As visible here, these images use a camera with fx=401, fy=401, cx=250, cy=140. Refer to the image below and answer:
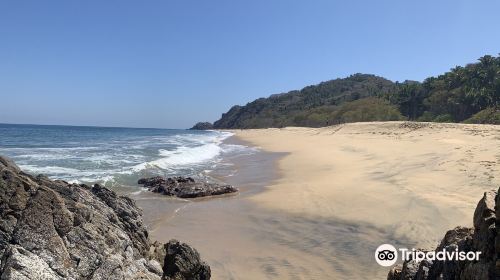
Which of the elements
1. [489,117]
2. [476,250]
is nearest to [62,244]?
[476,250]

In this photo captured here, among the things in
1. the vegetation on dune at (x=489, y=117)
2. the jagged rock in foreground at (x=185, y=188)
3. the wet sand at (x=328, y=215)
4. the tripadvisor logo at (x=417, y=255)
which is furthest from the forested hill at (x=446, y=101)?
the tripadvisor logo at (x=417, y=255)

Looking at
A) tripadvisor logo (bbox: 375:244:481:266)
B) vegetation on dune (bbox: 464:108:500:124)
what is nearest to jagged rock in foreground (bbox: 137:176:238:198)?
tripadvisor logo (bbox: 375:244:481:266)

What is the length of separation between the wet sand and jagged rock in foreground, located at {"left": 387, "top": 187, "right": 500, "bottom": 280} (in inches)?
100

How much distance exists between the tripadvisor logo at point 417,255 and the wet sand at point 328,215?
0.22m

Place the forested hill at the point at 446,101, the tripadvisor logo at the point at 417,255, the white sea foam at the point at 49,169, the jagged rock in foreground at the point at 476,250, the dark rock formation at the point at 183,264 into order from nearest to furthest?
the jagged rock in foreground at the point at 476,250 < the tripadvisor logo at the point at 417,255 < the dark rock formation at the point at 183,264 < the white sea foam at the point at 49,169 < the forested hill at the point at 446,101

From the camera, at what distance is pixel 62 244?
5254 millimetres

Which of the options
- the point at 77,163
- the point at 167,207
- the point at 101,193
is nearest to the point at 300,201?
the point at 167,207

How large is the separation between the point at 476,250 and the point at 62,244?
5.14 meters

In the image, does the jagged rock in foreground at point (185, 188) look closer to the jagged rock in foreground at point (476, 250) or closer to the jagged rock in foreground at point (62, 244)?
the jagged rock in foreground at point (62, 244)

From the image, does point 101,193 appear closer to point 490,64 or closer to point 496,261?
point 496,261

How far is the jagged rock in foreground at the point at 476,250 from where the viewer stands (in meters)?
4.29

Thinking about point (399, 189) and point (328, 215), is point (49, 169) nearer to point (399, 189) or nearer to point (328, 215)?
point (328, 215)

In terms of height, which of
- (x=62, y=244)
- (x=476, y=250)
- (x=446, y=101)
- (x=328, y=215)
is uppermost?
(x=446, y=101)

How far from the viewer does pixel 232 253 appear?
917 cm
